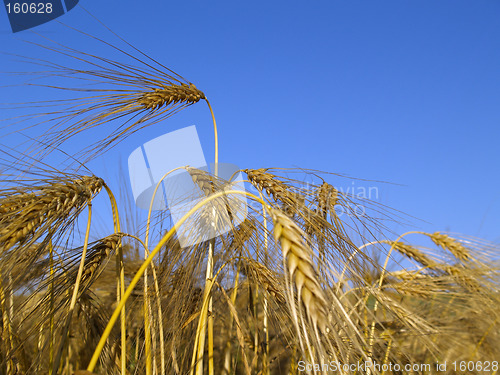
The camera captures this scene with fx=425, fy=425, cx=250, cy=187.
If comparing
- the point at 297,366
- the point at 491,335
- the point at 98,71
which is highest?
the point at 98,71

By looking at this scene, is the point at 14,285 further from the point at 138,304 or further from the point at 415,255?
the point at 415,255

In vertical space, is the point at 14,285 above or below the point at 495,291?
above

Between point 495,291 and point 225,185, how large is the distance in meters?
2.07

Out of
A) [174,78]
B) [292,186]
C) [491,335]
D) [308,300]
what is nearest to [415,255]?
[491,335]

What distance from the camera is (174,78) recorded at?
191 cm

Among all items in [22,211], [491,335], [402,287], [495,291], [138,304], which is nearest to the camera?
[22,211]

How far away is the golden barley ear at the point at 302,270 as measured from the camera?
2.99ft

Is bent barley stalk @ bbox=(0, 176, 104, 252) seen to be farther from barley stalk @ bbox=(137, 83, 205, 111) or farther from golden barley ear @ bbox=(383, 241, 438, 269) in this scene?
golden barley ear @ bbox=(383, 241, 438, 269)

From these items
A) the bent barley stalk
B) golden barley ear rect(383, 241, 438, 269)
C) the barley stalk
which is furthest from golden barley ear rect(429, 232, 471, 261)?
the bent barley stalk

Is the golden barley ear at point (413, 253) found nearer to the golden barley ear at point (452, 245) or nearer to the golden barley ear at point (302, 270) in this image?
the golden barley ear at point (452, 245)

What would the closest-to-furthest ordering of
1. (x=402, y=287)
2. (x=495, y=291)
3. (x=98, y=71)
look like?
(x=98, y=71)
(x=402, y=287)
(x=495, y=291)

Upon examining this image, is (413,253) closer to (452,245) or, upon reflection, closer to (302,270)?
(452,245)

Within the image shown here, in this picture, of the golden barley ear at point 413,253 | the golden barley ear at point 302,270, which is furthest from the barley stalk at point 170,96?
the golden barley ear at point 413,253

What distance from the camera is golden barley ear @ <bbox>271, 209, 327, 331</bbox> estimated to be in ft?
2.99
